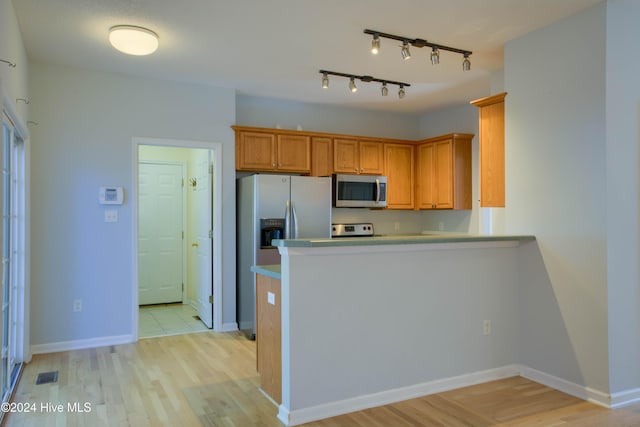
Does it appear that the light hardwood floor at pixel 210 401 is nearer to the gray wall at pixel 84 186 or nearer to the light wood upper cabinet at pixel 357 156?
the gray wall at pixel 84 186

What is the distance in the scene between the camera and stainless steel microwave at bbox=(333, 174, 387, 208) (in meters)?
5.65

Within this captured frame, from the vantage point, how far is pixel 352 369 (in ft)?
9.66

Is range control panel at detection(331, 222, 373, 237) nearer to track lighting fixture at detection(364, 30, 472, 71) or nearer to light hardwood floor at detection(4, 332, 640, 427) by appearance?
light hardwood floor at detection(4, 332, 640, 427)

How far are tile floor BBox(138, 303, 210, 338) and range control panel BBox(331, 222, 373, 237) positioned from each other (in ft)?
6.39

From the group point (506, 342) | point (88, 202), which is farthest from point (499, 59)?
point (88, 202)

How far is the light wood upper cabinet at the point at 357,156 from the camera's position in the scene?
5.67 meters

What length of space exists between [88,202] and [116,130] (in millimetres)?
744

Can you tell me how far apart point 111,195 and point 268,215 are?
59.8 inches

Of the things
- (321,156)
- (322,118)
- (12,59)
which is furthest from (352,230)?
(12,59)

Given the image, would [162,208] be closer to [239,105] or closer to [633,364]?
[239,105]

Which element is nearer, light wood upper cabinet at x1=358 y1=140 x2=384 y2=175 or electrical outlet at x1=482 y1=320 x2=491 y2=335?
electrical outlet at x1=482 y1=320 x2=491 y2=335

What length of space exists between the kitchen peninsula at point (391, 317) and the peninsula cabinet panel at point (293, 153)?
2.23 meters

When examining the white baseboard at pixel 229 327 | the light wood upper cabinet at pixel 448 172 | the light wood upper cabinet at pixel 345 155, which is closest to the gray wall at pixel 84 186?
the white baseboard at pixel 229 327

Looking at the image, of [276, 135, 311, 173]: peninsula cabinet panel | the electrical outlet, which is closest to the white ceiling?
[276, 135, 311, 173]: peninsula cabinet panel
